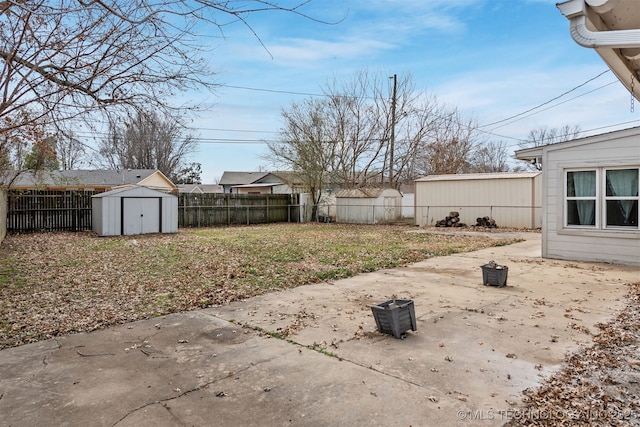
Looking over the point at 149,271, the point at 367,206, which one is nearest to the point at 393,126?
the point at 367,206

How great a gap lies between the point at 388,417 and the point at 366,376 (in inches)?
23.0

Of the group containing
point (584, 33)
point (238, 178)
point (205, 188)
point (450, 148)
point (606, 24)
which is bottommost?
point (584, 33)

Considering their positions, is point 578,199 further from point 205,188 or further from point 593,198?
point 205,188

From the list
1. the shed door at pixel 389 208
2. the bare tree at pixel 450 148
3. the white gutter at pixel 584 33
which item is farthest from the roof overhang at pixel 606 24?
the bare tree at pixel 450 148

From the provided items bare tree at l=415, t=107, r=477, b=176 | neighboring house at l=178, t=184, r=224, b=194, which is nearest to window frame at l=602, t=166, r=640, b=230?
bare tree at l=415, t=107, r=477, b=176

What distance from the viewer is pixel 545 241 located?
28.5ft

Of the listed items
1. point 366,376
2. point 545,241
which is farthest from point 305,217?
point 366,376

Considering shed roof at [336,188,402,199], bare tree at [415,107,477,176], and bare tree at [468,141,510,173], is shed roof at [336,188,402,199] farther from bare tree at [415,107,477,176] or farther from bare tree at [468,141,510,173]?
bare tree at [468,141,510,173]

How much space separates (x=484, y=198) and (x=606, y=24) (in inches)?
617

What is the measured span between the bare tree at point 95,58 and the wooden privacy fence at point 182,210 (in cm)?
1160

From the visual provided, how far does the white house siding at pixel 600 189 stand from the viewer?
24.6ft

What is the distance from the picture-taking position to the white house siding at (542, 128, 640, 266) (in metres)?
7.50

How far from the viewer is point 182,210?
17875mm

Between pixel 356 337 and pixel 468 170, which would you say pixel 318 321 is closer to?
pixel 356 337
